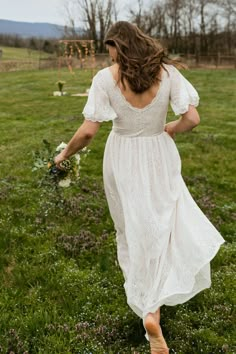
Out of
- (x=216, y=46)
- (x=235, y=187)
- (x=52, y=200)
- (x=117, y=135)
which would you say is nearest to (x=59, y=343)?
(x=117, y=135)

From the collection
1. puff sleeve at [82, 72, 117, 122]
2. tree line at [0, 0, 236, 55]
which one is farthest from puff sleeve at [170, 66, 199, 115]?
tree line at [0, 0, 236, 55]

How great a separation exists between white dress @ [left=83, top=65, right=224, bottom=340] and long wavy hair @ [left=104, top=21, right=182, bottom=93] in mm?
165

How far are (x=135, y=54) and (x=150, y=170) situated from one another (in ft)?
3.38

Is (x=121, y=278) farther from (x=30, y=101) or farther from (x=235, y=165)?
(x=30, y=101)

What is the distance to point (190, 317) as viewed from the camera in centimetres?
492

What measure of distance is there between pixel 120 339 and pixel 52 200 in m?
4.00

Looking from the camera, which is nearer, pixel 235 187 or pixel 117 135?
pixel 117 135

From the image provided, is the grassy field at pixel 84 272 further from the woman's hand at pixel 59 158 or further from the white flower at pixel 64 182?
the woman's hand at pixel 59 158

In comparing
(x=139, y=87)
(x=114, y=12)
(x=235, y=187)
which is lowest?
(x=235, y=187)

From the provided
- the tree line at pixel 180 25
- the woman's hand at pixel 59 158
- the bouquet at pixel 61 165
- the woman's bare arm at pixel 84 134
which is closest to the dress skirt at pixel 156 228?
the woman's bare arm at pixel 84 134

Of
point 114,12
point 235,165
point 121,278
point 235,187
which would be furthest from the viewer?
point 114,12

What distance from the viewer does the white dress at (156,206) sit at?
13.7ft

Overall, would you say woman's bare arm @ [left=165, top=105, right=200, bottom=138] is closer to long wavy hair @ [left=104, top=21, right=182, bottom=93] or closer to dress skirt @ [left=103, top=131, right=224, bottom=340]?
dress skirt @ [left=103, top=131, right=224, bottom=340]

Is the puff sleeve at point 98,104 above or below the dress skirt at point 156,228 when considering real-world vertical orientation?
above
